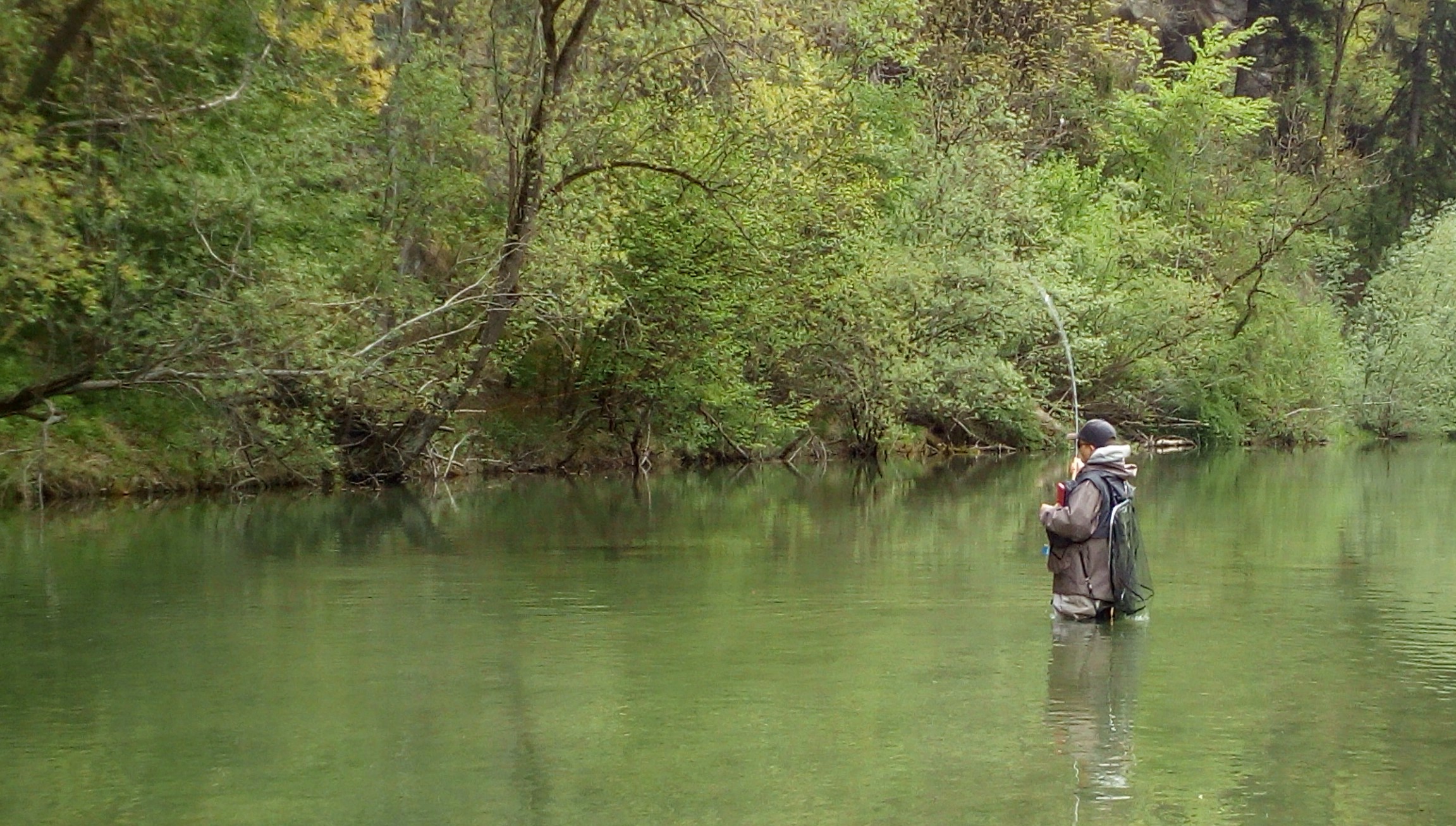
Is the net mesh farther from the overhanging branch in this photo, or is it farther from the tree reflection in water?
the overhanging branch

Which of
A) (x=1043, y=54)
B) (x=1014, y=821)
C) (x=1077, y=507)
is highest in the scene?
(x=1043, y=54)

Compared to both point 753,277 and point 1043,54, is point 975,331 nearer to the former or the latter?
point 753,277

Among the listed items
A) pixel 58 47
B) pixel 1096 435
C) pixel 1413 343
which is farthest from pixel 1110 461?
pixel 1413 343

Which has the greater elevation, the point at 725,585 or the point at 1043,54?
the point at 1043,54

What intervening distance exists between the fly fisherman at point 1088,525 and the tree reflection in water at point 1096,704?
19cm

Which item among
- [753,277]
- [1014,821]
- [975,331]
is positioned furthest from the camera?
[975,331]

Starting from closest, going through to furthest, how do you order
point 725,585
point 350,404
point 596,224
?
point 725,585
point 350,404
point 596,224

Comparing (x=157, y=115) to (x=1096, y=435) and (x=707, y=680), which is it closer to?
(x=1096, y=435)

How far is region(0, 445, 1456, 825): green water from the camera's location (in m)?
8.76

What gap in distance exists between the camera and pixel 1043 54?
55.5 meters

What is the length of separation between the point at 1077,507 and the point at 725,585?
4532mm

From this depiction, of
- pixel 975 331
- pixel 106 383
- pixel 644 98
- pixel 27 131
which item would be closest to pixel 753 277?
pixel 644 98

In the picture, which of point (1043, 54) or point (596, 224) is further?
point (1043, 54)

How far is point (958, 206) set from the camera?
43.4m
